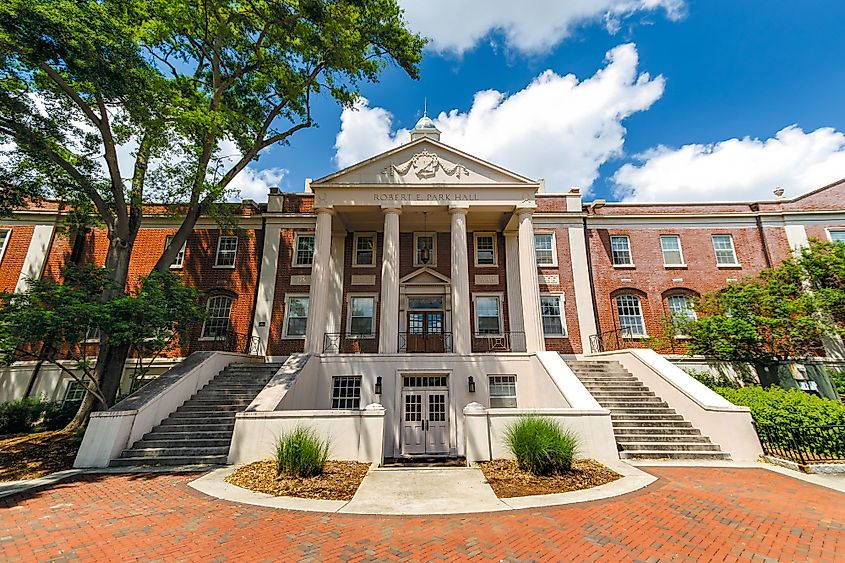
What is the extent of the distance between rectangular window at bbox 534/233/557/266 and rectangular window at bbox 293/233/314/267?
11.4m

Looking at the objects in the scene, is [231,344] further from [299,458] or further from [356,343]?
[299,458]

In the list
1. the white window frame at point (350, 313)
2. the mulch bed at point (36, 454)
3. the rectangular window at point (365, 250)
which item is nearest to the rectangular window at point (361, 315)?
the white window frame at point (350, 313)

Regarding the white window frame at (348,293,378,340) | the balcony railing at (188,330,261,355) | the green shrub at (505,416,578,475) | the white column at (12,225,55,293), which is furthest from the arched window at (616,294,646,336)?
the white column at (12,225,55,293)

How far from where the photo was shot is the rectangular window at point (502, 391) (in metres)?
13.1

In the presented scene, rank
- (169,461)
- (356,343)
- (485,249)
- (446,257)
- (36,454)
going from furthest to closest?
(485,249)
(446,257)
(356,343)
(36,454)
(169,461)

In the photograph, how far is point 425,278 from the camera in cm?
1764

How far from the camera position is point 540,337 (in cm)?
1378

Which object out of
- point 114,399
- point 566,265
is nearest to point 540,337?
point 566,265

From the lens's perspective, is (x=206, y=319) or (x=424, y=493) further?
(x=206, y=319)

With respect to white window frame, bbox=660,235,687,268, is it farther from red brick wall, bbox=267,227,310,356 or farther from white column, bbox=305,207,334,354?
red brick wall, bbox=267,227,310,356

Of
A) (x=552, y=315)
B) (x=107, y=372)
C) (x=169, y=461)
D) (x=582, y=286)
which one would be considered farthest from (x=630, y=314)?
(x=107, y=372)

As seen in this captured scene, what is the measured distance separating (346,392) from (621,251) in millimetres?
15291

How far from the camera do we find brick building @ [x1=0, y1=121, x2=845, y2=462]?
642 inches

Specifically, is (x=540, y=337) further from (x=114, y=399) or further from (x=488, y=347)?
(x=114, y=399)
